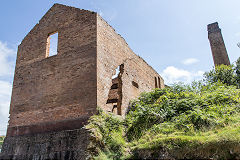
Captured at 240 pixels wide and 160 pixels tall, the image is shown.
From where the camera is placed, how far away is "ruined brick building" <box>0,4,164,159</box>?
7977 millimetres

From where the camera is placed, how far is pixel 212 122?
664 cm

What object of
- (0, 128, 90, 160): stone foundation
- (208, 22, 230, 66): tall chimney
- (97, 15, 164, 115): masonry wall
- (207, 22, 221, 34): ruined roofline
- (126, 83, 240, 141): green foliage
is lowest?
(0, 128, 90, 160): stone foundation

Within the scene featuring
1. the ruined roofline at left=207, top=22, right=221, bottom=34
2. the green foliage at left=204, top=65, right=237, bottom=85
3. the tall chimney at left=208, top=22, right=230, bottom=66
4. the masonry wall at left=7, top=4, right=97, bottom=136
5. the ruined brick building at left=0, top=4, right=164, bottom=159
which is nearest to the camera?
the ruined brick building at left=0, top=4, right=164, bottom=159

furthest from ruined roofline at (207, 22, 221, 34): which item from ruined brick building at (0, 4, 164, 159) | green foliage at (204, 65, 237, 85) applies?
ruined brick building at (0, 4, 164, 159)

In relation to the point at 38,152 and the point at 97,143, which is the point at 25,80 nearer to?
the point at 38,152

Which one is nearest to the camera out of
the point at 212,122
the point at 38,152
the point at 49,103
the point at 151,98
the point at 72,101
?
the point at 212,122

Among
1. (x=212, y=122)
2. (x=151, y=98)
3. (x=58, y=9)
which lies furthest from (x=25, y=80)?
(x=212, y=122)

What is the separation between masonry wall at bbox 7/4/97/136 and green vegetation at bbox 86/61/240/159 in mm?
1366

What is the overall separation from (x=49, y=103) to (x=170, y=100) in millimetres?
5217

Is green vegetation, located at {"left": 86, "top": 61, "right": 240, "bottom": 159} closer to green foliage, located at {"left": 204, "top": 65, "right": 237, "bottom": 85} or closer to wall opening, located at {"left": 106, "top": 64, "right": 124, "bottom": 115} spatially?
wall opening, located at {"left": 106, "top": 64, "right": 124, "bottom": 115}

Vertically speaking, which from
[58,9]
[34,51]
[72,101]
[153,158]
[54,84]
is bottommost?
[153,158]

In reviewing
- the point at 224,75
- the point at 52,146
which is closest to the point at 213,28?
the point at 224,75

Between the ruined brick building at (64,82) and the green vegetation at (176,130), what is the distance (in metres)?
0.85

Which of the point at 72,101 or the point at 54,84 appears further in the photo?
the point at 54,84
